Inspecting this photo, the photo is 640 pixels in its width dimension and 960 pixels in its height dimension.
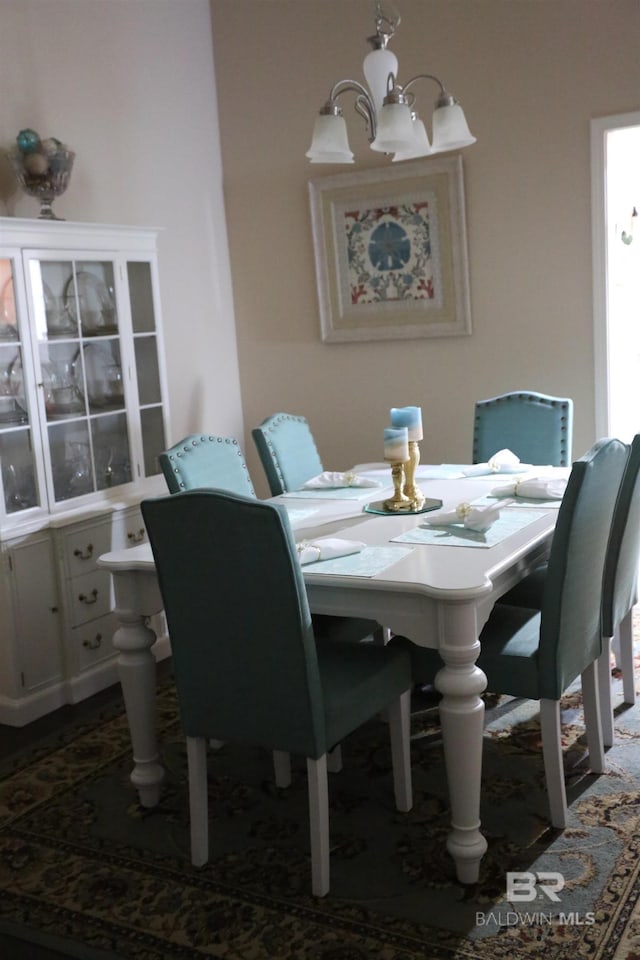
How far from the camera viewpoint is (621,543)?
2.82 meters

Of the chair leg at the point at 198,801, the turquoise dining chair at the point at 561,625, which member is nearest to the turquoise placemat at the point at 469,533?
the turquoise dining chair at the point at 561,625

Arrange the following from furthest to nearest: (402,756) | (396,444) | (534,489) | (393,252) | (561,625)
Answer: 1. (393,252)
2. (534,489)
3. (396,444)
4. (402,756)
5. (561,625)

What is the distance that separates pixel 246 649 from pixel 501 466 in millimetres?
1617

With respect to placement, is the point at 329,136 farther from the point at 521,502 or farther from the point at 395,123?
the point at 521,502

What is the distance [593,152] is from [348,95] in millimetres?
1245

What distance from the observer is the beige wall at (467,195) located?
159 inches

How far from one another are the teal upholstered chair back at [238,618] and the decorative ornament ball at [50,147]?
185 cm

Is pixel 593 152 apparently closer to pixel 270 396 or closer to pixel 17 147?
pixel 270 396

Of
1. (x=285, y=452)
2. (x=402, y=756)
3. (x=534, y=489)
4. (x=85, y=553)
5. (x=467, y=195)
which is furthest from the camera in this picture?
(x=467, y=195)

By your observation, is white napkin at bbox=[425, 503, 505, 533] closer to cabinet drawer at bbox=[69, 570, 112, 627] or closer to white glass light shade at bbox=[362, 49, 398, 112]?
white glass light shade at bbox=[362, 49, 398, 112]

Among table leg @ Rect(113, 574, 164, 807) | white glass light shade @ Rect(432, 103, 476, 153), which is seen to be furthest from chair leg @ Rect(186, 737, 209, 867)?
white glass light shade @ Rect(432, 103, 476, 153)

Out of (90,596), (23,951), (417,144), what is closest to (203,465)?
(90,596)

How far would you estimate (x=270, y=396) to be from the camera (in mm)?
5031

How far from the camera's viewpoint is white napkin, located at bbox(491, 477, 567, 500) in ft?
9.94
